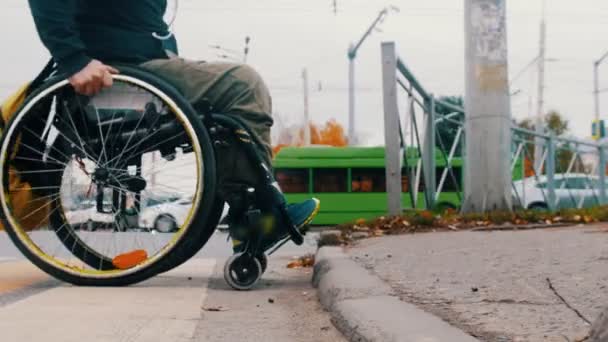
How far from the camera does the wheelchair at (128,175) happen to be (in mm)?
4941

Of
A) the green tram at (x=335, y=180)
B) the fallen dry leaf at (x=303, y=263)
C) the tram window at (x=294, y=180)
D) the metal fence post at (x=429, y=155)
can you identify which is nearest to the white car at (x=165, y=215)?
the fallen dry leaf at (x=303, y=263)

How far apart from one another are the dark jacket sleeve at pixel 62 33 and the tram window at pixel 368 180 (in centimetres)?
2420

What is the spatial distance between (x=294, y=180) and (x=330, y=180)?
3.39 ft

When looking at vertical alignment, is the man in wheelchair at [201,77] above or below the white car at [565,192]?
above

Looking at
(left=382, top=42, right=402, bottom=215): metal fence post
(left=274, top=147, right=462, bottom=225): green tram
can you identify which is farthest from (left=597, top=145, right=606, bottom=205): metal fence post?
(left=382, top=42, right=402, bottom=215): metal fence post

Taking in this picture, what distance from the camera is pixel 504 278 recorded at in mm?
4375

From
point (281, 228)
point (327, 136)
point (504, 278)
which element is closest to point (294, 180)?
point (281, 228)

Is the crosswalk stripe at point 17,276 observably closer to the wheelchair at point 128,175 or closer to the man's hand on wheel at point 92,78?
the wheelchair at point 128,175

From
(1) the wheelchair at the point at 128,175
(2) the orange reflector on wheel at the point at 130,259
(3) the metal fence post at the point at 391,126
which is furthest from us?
(3) the metal fence post at the point at 391,126

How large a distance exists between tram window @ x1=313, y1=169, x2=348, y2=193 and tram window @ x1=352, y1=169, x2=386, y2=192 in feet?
0.94

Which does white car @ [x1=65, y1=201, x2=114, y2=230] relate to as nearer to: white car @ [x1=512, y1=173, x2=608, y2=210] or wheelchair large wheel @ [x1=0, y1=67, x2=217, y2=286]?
wheelchair large wheel @ [x1=0, y1=67, x2=217, y2=286]

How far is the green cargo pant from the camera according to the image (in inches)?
198

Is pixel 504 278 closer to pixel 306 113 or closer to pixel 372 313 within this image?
pixel 372 313

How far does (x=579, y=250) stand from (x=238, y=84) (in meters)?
2.02
